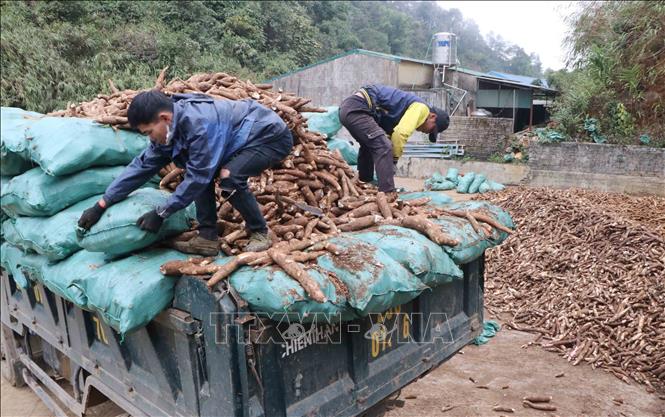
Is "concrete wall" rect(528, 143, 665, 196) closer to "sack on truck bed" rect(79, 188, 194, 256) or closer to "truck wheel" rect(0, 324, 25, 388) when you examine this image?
"sack on truck bed" rect(79, 188, 194, 256)

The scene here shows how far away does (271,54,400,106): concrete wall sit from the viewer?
2080cm

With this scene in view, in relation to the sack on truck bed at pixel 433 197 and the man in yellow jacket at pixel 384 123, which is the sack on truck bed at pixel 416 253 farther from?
the man in yellow jacket at pixel 384 123

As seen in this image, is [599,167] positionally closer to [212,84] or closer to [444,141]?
[444,141]

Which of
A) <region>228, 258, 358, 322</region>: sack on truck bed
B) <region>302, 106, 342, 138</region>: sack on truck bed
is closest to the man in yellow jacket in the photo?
<region>302, 106, 342, 138</region>: sack on truck bed

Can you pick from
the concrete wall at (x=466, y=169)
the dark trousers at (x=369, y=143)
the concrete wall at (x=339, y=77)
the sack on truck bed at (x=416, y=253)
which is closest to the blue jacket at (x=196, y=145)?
the sack on truck bed at (x=416, y=253)

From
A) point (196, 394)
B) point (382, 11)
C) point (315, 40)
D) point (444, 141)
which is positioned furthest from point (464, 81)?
point (382, 11)

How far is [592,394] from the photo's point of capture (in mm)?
3609

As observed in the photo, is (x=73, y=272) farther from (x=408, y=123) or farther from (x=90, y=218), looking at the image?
(x=408, y=123)

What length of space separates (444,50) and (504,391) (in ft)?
66.5

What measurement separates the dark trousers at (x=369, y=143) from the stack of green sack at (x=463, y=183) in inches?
309

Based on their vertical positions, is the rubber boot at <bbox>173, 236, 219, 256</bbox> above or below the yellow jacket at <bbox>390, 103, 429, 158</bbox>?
below

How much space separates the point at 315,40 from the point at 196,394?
30649mm

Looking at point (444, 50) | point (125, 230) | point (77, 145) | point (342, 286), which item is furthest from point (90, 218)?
point (444, 50)

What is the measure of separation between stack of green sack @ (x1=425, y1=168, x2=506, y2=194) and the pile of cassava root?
27.2 feet
